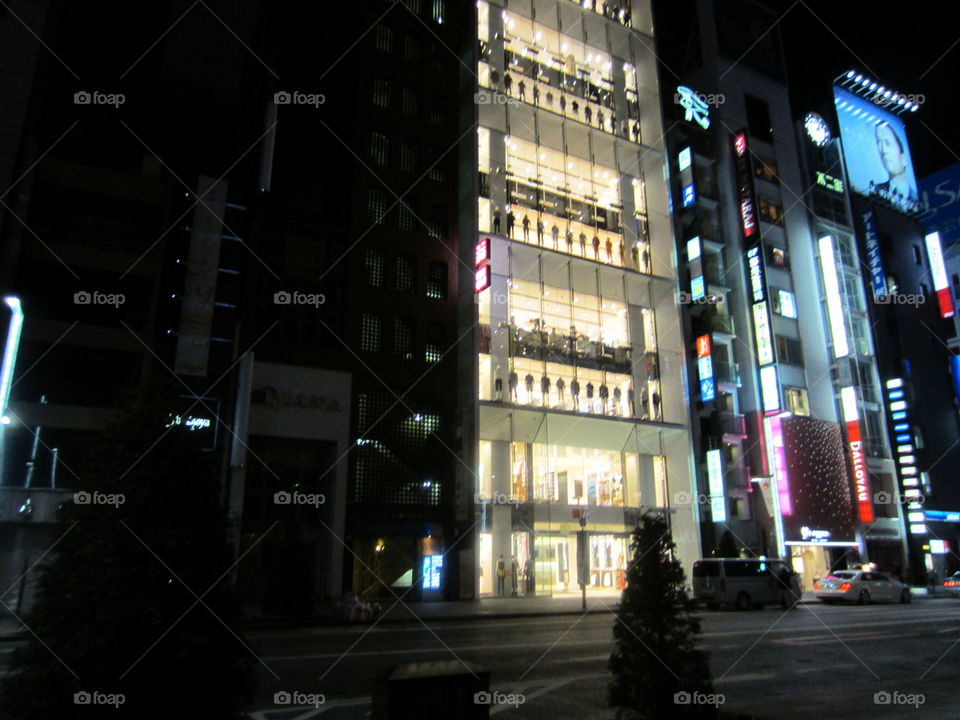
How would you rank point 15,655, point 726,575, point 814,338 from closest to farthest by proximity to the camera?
1. point 15,655
2. point 726,575
3. point 814,338

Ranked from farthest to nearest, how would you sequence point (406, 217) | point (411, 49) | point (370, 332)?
point (411, 49) < point (406, 217) < point (370, 332)

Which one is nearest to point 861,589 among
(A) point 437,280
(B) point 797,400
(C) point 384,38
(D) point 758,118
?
A: (B) point 797,400

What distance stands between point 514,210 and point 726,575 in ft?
68.9

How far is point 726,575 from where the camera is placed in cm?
2588

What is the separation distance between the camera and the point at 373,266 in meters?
31.0

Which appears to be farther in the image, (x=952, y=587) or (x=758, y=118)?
(x=758, y=118)

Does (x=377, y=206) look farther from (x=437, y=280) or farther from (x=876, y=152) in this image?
(x=876, y=152)

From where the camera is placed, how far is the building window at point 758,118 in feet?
152

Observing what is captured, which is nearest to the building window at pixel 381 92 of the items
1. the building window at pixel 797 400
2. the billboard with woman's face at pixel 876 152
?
the building window at pixel 797 400

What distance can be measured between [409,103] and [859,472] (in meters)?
35.1

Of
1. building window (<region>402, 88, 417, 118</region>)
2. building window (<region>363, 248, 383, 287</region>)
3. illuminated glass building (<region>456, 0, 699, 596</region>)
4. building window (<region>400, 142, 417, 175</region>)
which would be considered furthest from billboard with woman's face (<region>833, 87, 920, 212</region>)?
building window (<region>363, 248, 383, 287</region>)

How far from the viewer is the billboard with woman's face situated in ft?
168

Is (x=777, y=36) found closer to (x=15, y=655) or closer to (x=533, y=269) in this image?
(x=533, y=269)

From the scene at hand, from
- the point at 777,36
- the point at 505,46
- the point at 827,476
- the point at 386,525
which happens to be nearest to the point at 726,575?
the point at 386,525
